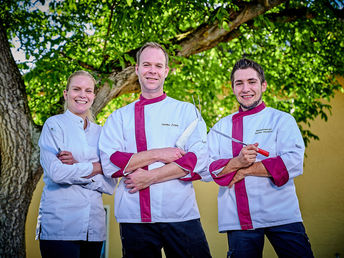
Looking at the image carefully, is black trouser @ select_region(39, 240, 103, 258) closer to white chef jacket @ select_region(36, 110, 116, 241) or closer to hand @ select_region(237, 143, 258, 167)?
white chef jacket @ select_region(36, 110, 116, 241)

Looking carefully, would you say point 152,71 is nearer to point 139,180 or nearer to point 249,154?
point 139,180

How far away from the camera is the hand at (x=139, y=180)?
7.16ft

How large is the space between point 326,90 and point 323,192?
3.05m

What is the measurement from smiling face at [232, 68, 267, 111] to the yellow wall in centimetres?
577

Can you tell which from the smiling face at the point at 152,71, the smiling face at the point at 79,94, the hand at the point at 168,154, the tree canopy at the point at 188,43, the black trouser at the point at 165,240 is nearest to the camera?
the black trouser at the point at 165,240

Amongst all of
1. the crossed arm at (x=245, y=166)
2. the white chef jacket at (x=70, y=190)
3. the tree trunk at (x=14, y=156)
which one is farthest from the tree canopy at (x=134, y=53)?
the crossed arm at (x=245, y=166)

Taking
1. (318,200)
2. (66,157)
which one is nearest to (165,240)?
(66,157)

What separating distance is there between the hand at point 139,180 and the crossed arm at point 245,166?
21.6 inches

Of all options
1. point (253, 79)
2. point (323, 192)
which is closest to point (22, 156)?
point (253, 79)

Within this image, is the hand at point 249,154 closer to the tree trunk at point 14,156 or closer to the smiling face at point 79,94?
the smiling face at point 79,94

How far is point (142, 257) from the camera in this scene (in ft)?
6.94

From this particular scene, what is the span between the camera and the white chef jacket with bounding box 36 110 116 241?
2445 millimetres

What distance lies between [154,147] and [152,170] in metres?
0.20

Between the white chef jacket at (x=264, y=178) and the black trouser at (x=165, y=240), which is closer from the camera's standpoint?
the black trouser at (x=165, y=240)
